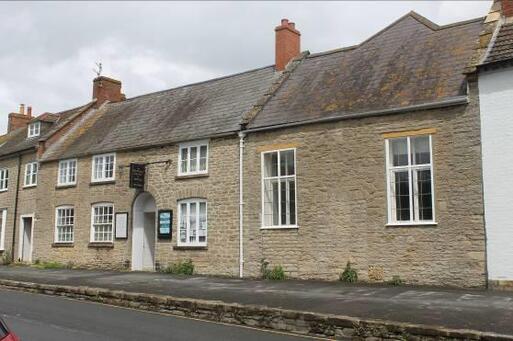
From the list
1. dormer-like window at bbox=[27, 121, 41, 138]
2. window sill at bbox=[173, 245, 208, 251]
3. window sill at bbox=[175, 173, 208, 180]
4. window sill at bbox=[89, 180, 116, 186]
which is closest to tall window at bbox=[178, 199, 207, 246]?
window sill at bbox=[173, 245, 208, 251]

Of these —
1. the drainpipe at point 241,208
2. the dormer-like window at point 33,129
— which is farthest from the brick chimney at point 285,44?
the dormer-like window at point 33,129

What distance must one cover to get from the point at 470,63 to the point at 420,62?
2.59 metres

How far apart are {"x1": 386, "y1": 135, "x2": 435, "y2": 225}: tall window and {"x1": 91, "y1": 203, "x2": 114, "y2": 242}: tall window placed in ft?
43.8

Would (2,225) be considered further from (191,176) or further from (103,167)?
(191,176)

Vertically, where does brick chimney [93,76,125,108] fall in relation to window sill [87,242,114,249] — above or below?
above

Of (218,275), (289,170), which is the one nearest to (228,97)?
(289,170)

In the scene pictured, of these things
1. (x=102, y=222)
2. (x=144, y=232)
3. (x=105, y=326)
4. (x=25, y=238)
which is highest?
A: (x=102, y=222)

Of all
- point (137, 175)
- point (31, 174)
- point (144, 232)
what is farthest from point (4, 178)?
point (137, 175)

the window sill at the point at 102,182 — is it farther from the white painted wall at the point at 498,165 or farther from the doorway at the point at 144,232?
the white painted wall at the point at 498,165

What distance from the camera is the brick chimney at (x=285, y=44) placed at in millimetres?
23219

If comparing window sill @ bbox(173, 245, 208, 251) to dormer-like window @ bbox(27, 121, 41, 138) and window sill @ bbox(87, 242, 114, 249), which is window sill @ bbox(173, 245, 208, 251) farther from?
dormer-like window @ bbox(27, 121, 41, 138)

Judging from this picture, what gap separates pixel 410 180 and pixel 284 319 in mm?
7196

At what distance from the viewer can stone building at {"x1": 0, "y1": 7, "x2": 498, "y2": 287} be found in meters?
15.6

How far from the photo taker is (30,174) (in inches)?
1185
